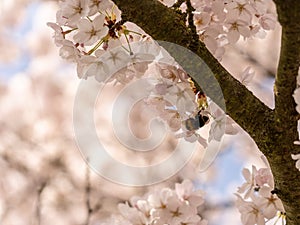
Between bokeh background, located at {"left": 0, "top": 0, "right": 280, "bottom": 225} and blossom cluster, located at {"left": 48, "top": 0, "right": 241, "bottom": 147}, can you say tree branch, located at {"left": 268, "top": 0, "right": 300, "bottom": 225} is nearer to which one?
blossom cluster, located at {"left": 48, "top": 0, "right": 241, "bottom": 147}

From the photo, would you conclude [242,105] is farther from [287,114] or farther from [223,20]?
[223,20]

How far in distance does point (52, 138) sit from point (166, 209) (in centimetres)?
315

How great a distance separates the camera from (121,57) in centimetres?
98

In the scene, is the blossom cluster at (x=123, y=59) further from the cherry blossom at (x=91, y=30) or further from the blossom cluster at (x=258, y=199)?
the blossom cluster at (x=258, y=199)

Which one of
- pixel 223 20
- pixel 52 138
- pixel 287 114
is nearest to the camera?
pixel 287 114

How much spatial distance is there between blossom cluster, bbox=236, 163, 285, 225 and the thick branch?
0.25 m

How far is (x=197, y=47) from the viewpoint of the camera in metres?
0.84

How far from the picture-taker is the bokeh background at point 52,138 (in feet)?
12.2

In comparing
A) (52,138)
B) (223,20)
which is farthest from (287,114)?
(52,138)

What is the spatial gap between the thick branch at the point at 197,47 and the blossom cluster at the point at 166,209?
394mm

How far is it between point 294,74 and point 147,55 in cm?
30

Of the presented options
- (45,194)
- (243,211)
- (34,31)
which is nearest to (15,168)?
(45,194)

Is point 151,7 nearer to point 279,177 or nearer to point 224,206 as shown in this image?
point 279,177

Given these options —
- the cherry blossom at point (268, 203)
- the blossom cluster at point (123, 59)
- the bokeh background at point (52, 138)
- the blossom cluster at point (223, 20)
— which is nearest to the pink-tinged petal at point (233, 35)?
the blossom cluster at point (223, 20)
